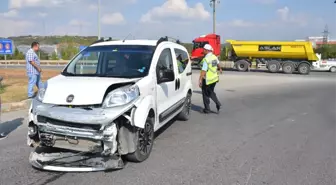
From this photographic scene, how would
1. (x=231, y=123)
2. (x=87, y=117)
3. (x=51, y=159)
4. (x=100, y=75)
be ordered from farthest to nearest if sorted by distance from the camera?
(x=231, y=123), (x=100, y=75), (x=51, y=159), (x=87, y=117)

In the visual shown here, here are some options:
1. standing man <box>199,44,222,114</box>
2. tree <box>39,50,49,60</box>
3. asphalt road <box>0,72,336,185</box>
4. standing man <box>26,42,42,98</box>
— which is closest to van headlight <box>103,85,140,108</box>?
asphalt road <box>0,72,336,185</box>

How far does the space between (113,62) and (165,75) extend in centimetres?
93

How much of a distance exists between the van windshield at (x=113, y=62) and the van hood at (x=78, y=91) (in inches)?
24.5

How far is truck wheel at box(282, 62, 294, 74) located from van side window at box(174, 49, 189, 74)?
23749mm

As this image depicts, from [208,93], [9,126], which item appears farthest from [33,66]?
[208,93]

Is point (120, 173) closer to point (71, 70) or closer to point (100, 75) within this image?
point (100, 75)

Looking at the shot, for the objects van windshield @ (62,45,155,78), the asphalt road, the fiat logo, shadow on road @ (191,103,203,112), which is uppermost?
van windshield @ (62,45,155,78)

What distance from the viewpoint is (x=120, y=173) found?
14.4ft

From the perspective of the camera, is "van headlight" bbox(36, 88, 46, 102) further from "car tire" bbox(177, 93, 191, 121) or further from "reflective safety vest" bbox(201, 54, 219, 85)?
"reflective safety vest" bbox(201, 54, 219, 85)

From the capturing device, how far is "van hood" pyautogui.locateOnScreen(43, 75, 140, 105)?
433 centimetres

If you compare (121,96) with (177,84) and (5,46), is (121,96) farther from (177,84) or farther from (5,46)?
(5,46)

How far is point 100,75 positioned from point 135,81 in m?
0.79

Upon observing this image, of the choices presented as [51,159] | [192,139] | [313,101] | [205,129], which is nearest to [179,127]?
[205,129]

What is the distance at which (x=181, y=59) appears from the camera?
7500 millimetres
